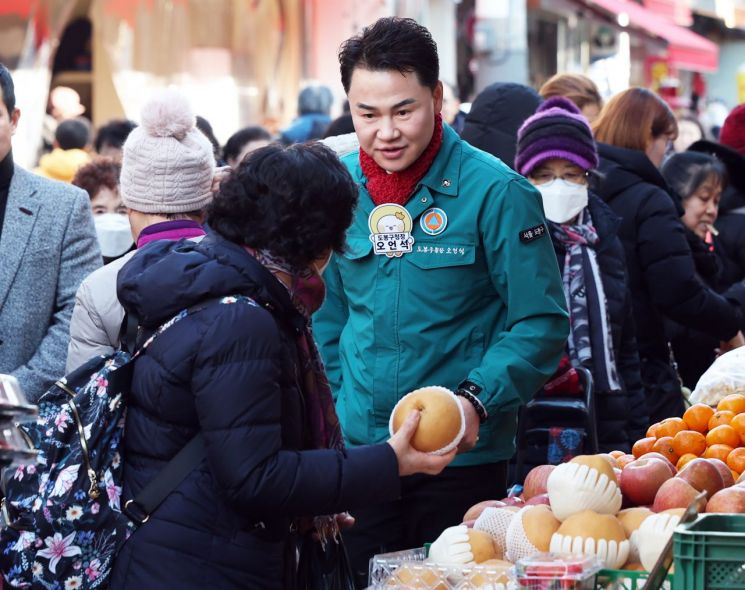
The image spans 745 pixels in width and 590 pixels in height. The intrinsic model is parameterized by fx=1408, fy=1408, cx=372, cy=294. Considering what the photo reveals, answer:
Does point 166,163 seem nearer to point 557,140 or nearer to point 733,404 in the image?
point 557,140

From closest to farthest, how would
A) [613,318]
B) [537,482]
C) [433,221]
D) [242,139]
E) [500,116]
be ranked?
[537,482] < [433,221] < [613,318] < [500,116] < [242,139]

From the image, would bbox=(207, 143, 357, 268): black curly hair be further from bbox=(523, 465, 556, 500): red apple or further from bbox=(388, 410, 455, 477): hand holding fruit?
bbox=(523, 465, 556, 500): red apple

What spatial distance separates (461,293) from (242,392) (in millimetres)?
1187

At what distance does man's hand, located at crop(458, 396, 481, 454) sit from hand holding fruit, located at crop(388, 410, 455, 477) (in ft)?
0.66

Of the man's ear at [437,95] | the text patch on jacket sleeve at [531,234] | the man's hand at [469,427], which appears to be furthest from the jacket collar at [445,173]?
the man's hand at [469,427]

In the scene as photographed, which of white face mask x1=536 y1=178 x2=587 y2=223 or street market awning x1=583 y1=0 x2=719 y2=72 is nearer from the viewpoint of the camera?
white face mask x1=536 y1=178 x2=587 y2=223

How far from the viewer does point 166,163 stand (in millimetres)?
4352

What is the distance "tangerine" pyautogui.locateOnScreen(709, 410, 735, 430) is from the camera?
13.8 feet

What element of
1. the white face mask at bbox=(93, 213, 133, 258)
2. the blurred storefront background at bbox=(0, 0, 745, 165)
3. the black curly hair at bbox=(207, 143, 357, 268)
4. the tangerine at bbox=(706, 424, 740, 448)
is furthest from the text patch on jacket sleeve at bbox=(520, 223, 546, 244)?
the blurred storefront background at bbox=(0, 0, 745, 165)

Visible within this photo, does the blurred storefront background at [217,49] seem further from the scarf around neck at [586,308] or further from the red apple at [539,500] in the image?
the red apple at [539,500]

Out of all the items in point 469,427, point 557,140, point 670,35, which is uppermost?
point 670,35

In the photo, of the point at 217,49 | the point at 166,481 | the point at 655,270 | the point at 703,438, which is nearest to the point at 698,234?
the point at 655,270

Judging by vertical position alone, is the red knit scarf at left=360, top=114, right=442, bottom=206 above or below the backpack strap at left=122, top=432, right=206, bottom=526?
above

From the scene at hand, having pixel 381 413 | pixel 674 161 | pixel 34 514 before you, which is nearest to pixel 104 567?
pixel 34 514
